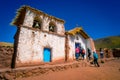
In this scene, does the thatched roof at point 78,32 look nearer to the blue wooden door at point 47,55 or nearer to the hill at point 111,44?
the blue wooden door at point 47,55

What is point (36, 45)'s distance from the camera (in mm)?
14539

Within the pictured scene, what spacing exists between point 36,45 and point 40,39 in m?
1.00

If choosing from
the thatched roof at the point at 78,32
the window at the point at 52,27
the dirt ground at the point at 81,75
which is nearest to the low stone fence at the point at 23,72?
the dirt ground at the point at 81,75

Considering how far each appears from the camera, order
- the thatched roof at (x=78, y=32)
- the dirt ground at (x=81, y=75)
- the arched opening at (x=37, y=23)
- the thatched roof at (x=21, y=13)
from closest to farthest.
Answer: the dirt ground at (x=81, y=75) < the thatched roof at (x=21, y=13) < the arched opening at (x=37, y=23) < the thatched roof at (x=78, y=32)

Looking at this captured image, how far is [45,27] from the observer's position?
16.1m

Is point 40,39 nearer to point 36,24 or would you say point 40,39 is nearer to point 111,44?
point 36,24

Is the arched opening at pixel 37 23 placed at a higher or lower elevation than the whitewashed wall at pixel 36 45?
higher

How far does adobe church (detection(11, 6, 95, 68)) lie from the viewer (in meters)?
13.4

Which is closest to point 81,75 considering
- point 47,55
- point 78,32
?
point 47,55

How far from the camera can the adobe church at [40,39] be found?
13.4 metres

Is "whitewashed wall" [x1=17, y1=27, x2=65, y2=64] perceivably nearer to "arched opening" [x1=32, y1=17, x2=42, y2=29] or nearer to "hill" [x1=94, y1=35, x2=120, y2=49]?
"arched opening" [x1=32, y1=17, x2=42, y2=29]

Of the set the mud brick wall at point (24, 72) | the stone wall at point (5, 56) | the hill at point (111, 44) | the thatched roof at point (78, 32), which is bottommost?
the mud brick wall at point (24, 72)

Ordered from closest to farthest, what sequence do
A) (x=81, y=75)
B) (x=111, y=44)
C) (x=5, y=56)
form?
(x=81, y=75) < (x=5, y=56) < (x=111, y=44)

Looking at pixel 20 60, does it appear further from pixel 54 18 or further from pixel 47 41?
pixel 54 18
